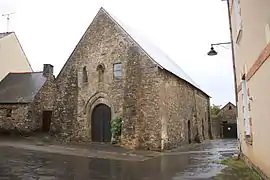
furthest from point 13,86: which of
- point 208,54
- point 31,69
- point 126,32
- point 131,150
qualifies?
point 208,54

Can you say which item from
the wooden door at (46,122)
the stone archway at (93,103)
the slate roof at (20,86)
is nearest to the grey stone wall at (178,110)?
the stone archway at (93,103)

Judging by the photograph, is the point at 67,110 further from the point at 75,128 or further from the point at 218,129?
the point at 218,129

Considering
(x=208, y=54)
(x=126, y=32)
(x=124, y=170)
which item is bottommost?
(x=124, y=170)

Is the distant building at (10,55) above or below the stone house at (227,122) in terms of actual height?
above

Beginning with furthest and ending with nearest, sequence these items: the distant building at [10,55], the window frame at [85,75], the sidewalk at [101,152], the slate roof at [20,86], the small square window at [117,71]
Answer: the distant building at [10,55] → the slate roof at [20,86] → the window frame at [85,75] → the small square window at [117,71] → the sidewalk at [101,152]

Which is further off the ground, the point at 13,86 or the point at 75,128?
the point at 13,86

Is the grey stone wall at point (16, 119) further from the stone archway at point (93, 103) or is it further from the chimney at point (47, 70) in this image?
the stone archway at point (93, 103)

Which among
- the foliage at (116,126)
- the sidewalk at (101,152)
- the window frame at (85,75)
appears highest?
the window frame at (85,75)

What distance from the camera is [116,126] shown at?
2006 centimetres

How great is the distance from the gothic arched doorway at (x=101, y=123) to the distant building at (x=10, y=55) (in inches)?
529

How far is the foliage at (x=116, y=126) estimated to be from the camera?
20.0m

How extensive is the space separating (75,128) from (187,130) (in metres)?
8.91

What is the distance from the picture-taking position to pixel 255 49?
25.2 feet

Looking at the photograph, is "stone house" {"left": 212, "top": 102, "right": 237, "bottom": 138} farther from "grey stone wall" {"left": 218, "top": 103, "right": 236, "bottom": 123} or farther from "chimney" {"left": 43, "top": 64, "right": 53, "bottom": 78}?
"chimney" {"left": 43, "top": 64, "right": 53, "bottom": 78}
